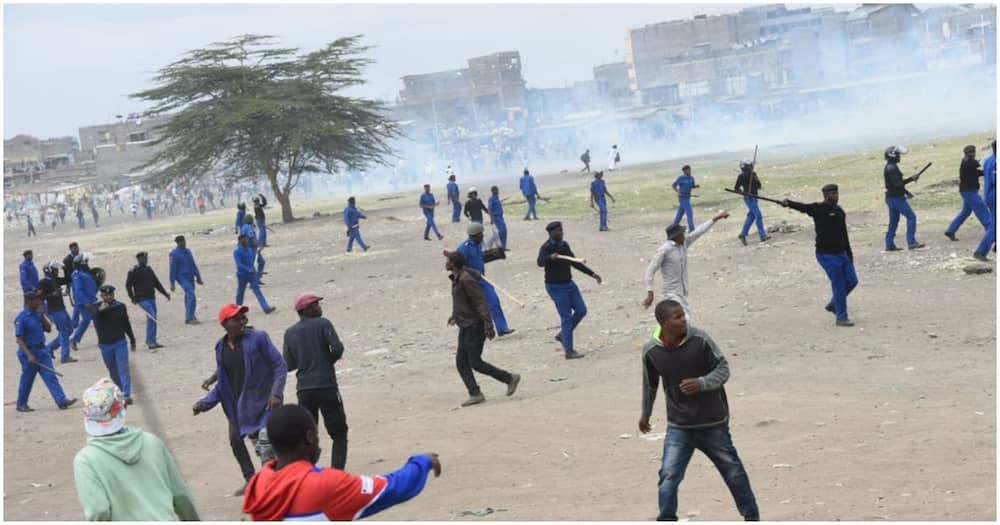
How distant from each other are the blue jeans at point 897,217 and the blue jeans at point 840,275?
4427mm

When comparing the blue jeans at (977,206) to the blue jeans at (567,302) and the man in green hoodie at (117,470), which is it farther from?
the man in green hoodie at (117,470)

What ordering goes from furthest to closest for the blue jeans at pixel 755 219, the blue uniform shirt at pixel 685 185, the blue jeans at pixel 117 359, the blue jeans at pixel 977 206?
the blue uniform shirt at pixel 685 185 < the blue jeans at pixel 755 219 < the blue jeans at pixel 977 206 < the blue jeans at pixel 117 359

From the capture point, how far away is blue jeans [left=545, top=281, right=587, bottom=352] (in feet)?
45.1

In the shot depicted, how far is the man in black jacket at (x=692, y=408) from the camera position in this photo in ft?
22.2

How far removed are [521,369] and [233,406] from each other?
5.41m

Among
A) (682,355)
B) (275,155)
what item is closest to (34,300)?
(682,355)

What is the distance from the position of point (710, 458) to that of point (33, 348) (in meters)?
9.51

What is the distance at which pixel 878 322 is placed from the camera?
1411 cm

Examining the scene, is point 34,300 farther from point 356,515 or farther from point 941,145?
point 941,145

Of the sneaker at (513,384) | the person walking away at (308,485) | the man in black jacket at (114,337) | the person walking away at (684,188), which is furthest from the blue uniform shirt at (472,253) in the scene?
the person walking away at (308,485)

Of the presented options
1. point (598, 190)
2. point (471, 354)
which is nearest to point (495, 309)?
point (471, 354)

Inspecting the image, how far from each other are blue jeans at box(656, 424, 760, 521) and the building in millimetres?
105313

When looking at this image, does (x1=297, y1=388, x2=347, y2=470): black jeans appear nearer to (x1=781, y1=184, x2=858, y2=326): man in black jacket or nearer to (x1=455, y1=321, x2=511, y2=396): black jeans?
(x1=455, y1=321, x2=511, y2=396): black jeans

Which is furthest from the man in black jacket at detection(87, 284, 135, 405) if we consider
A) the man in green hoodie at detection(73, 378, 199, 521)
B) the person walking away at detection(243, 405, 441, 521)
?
the person walking away at detection(243, 405, 441, 521)
